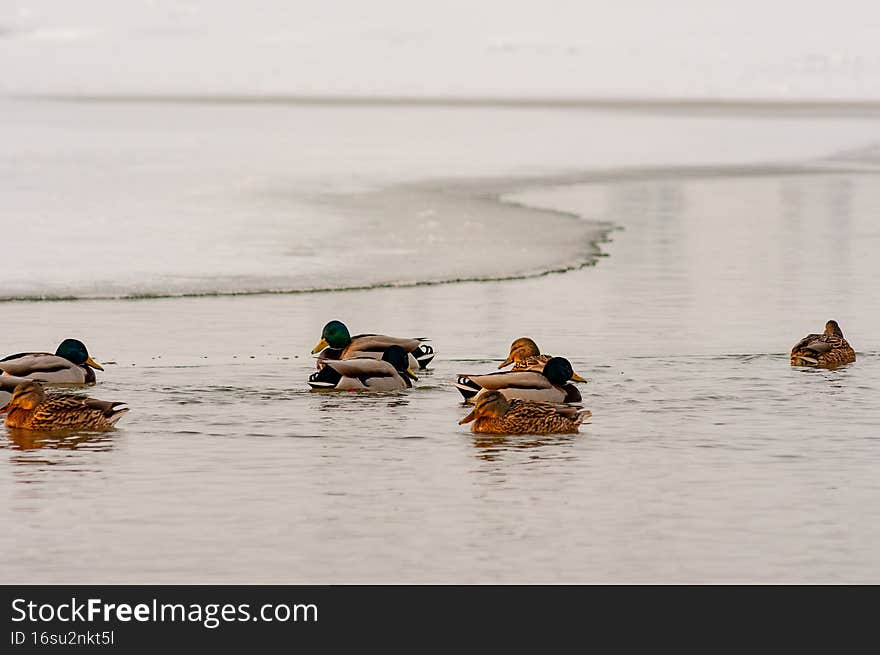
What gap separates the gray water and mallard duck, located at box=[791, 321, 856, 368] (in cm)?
22

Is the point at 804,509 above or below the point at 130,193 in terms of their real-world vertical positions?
below

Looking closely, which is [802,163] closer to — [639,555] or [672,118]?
[639,555]

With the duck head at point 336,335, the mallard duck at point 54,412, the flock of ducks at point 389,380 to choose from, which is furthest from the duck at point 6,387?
the duck head at point 336,335

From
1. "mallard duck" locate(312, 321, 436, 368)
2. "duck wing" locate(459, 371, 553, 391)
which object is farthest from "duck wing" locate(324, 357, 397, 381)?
"duck wing" locate(459, 371, 553, 391)

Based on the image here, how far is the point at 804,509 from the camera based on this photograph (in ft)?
34.1

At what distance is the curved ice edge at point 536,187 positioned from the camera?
21.1 meters

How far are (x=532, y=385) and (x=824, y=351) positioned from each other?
10.8 ft

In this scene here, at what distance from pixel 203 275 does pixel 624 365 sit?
8213 mm

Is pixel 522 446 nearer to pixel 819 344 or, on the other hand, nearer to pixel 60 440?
pixel 60 440

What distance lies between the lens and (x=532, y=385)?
1334 cm

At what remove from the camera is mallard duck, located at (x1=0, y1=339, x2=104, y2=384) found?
14148 mm

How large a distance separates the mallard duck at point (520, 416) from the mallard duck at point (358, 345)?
2.30m
